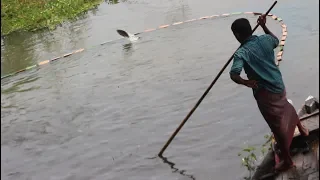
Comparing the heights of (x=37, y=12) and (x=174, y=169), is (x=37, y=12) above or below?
above

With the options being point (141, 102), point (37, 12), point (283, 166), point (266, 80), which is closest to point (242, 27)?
point (266, 80)

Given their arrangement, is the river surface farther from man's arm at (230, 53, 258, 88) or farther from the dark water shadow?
man's arm at (230, 53, 258, 88)

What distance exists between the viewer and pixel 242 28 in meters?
4.05

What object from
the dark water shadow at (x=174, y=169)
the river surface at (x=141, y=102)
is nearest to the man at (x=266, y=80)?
the river surface at (x=141, y=102)

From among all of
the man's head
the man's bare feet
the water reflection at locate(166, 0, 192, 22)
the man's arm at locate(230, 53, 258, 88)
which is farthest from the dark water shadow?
the water reflection at locate(166, 0, 192, 22)

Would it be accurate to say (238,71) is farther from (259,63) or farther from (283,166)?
(283,166)

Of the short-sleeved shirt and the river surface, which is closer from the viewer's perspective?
the short-sleeved shirt

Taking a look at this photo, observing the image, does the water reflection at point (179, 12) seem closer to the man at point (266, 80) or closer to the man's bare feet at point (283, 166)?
the man at point (266, 80)

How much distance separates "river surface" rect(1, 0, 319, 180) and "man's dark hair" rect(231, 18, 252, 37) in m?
2.04

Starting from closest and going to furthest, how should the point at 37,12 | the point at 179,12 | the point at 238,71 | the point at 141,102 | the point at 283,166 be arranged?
the point at 238,71 < the point at 283,166 < the point at 141,102 < the point at 179,12 < the point at 37,12

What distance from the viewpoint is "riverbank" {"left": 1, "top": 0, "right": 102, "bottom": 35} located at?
16.9 metres

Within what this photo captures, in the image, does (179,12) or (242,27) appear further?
(179,12)

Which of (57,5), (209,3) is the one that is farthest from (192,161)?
(57,5)

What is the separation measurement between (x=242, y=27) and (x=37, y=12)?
1522 centimetres
